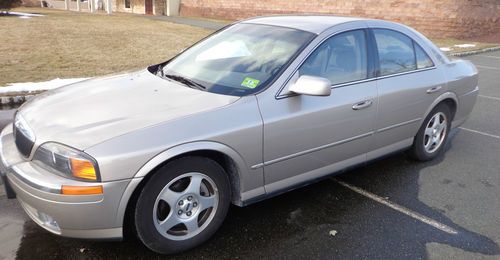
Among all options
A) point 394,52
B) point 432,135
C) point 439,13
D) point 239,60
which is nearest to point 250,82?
point 239,60

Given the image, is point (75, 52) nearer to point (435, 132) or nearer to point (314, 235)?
point (435, 132)

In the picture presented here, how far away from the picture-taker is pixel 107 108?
2758 millimetres

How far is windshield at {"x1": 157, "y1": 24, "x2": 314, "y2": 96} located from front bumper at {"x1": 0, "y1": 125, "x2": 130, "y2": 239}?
111 cm

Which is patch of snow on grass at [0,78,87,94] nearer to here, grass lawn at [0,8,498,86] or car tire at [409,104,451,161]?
grass lawn at [0,8,498,86]

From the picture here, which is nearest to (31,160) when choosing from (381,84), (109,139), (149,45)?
(109,139)

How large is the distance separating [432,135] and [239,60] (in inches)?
94.2

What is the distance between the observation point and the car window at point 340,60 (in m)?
3.26

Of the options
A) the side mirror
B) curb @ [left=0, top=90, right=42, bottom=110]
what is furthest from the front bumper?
curb @ [left=0, top=90, right=42, bottom=110]

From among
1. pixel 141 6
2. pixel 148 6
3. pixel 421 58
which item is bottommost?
pixel 141 6

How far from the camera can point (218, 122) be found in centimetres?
269

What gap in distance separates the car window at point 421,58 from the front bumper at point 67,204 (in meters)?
3.10

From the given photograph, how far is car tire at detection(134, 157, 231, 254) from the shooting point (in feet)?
8.29

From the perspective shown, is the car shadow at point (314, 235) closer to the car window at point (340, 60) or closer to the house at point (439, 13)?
the car window at point (340, 60)

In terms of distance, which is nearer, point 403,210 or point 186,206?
point 186,206
